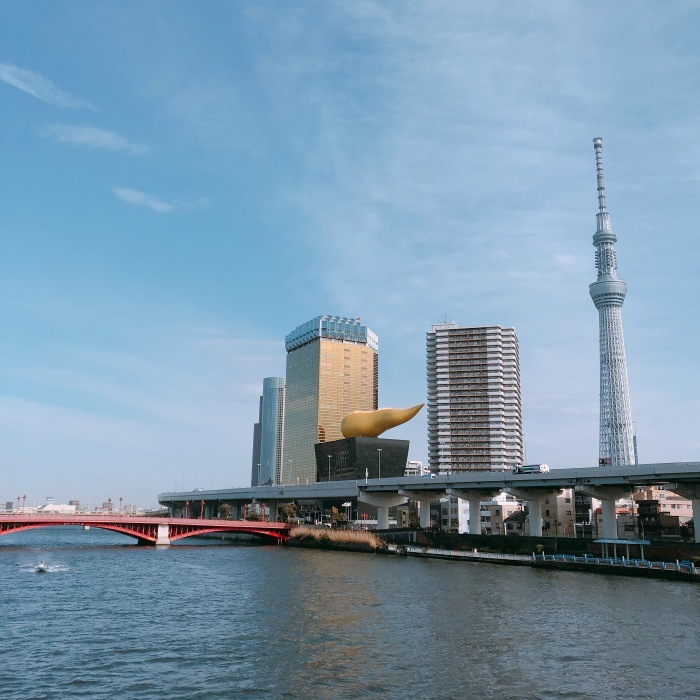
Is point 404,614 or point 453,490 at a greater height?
point 453,490

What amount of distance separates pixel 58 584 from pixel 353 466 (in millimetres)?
94453

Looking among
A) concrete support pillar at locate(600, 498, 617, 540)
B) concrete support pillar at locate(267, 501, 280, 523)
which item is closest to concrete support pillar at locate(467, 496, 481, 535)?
concrete support pillar at locate(600, 498, 617, 540)

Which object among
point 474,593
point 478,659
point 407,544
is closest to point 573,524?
point 407,544

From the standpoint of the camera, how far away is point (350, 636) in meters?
40.5

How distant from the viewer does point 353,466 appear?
510 feet

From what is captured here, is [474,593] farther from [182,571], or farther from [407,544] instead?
[407,544]

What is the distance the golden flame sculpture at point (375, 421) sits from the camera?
159825 mm

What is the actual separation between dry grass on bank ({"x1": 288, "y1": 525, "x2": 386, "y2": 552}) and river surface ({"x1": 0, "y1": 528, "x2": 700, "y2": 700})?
115 ft

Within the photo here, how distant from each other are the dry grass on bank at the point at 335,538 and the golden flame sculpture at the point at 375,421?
41055 millimetres

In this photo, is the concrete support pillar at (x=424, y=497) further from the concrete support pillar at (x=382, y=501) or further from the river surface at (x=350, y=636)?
the river surface at (x=350, y=636)

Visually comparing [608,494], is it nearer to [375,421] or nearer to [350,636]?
[350,636]

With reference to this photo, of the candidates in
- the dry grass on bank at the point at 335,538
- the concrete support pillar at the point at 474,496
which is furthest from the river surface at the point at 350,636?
the concrete support pillar at the point at 474,496

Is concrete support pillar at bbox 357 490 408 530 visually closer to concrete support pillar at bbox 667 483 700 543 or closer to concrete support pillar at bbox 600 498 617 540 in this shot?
concrete support pillar at bbox 600 498 617 540

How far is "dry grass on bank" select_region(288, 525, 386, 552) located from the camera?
107 metres
